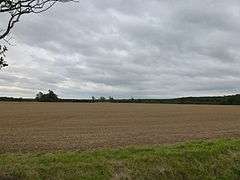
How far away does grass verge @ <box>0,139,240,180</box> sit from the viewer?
14.1m

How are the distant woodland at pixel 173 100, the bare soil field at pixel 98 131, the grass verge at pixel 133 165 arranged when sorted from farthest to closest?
1. the distant woodland at pixel 173 100
2. the bare soil field at pixel 98 131
3. the grass verge at pixel 133 165

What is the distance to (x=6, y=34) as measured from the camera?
13859mm

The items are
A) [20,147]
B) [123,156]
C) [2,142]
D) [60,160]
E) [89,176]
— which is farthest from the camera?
[2,142]

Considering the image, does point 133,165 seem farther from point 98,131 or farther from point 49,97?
point 49,97

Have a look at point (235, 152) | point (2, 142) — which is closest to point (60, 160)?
point (235, 152)

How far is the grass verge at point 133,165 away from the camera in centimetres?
1407

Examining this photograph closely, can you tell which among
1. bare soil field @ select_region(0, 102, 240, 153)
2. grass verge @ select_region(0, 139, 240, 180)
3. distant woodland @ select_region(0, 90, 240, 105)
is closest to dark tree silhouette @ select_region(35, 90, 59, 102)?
distant woodland @ select_region(0, 90, 240, 105)

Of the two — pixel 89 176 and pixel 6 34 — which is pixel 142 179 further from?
pixel 6 34

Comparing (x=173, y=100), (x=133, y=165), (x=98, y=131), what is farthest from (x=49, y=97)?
(x=133, y=165)

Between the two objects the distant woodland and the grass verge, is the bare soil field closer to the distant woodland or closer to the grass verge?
the grass verge

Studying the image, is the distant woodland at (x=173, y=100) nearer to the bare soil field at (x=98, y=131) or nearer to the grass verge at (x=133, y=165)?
the bare soil field at (x=98, y=131)

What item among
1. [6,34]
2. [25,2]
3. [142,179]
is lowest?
[142,179]

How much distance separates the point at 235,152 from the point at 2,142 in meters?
13.9

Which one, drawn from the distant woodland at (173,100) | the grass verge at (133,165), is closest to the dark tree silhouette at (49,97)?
the distant woodland at (173,100)
